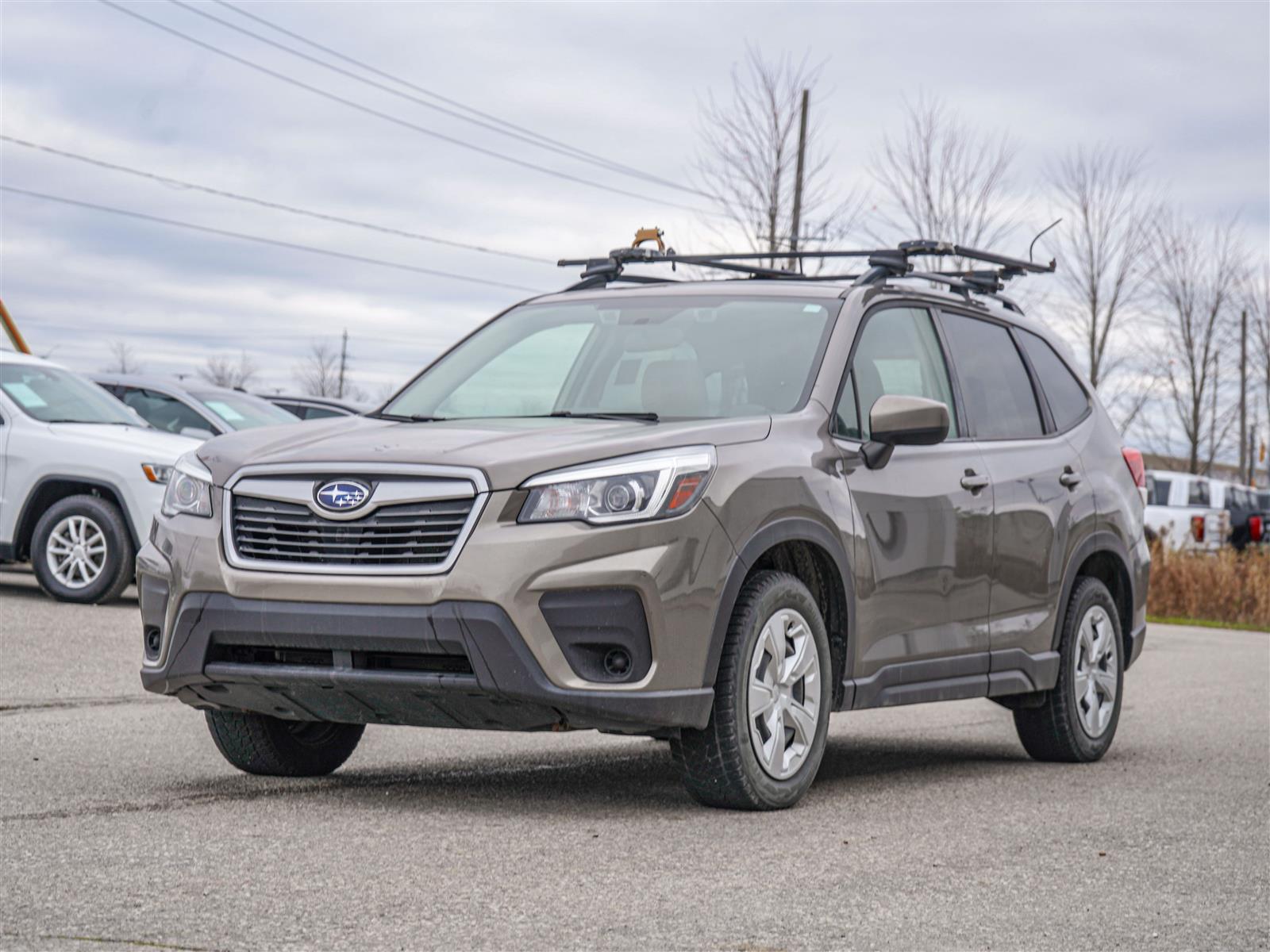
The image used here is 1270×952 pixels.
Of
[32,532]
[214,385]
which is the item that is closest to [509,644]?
[32,532]

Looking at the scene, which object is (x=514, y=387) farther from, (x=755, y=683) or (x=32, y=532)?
(x=32, y=532)

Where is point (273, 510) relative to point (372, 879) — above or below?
above

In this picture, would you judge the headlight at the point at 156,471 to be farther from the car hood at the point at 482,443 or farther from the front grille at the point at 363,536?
the front grille at the point at 363,536

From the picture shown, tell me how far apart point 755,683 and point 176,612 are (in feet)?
6.24

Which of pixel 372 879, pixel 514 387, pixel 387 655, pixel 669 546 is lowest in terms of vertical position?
pixel 372 879

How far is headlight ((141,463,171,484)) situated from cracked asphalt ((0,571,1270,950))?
15.3ft

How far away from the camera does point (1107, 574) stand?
362 inches

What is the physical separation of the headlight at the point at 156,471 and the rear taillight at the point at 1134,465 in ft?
23.6

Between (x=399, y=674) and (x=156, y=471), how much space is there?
332 inches

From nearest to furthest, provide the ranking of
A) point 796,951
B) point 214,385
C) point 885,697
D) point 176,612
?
point 796,951
point 176,612
point 885,697
point 214,385

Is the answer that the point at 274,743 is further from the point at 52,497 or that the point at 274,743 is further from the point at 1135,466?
the point at 52,497

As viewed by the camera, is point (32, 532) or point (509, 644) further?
point (32, 532)

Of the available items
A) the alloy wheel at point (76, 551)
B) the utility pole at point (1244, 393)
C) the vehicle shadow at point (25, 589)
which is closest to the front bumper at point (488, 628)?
the alloy wheel at point (76, 551)

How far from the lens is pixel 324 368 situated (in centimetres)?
9250
